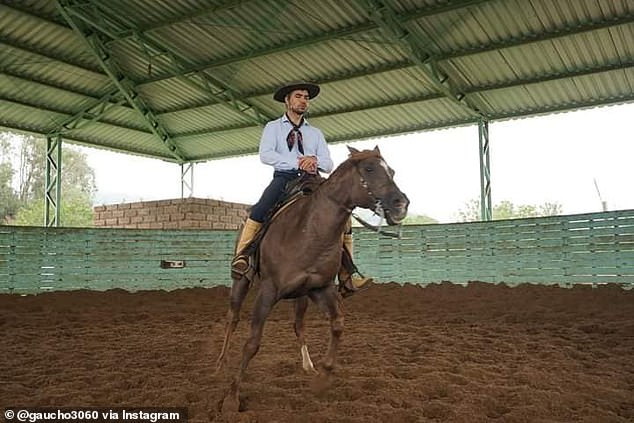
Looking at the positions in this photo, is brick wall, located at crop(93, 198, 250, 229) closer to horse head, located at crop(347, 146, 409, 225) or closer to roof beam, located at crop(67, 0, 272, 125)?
roof beam, located at crop(67, 0, 272, 125)

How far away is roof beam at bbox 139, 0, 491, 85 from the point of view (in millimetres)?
11250

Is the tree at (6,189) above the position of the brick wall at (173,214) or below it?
above

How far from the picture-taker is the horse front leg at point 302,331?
4.60m

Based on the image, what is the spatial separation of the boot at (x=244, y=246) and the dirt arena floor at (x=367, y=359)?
89cm

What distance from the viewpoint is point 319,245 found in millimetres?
3779

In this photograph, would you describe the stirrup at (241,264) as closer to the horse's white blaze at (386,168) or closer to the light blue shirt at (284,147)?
the light blue shirt at (284,147)

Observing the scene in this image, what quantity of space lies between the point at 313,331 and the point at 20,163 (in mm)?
36926

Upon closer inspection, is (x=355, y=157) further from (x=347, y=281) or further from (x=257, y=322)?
(x=257, y=322)

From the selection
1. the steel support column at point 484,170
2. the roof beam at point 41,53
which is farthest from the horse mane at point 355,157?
the roof beam at point 41,53

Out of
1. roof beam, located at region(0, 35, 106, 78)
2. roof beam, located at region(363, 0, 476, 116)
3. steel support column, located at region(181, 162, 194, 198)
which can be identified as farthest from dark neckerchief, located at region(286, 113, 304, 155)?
steel support column, located at region(181, 162, 194, 198)

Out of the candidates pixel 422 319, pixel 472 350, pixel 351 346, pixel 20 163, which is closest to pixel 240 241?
pixel 351 346

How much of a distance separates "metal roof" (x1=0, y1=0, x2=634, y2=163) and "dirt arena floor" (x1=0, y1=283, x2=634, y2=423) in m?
5.66

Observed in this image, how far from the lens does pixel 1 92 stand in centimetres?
1549

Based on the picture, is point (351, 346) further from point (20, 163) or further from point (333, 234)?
point (20, 163)
